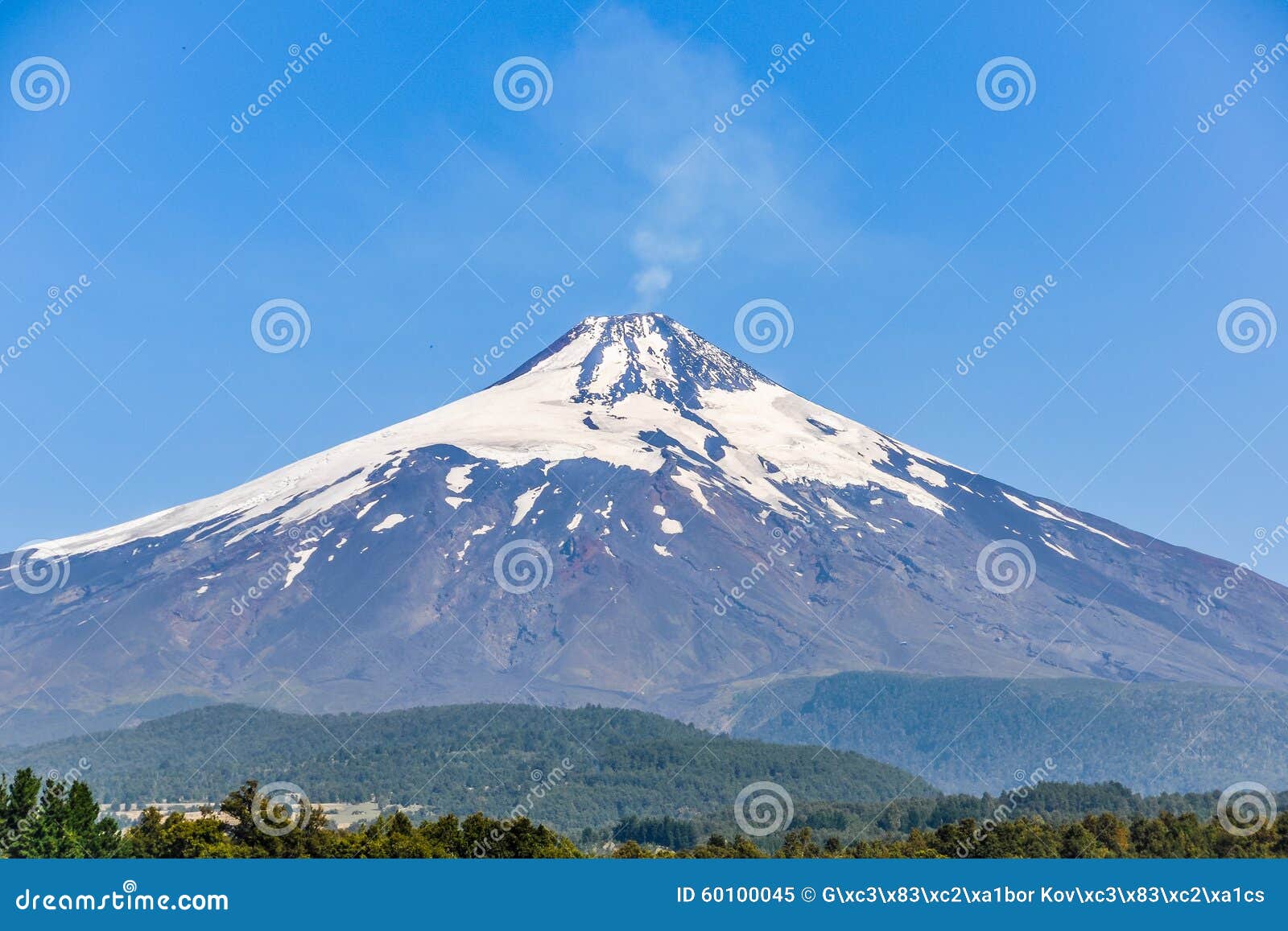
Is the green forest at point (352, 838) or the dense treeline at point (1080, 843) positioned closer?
the green forest at point (352, 838)

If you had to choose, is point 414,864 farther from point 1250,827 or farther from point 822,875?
point 1250,827

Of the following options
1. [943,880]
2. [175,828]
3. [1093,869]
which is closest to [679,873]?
[943,880]

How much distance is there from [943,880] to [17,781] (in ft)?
211

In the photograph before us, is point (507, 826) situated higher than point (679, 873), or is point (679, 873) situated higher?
point (507, 826)

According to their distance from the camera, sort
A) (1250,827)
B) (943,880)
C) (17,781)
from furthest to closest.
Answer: (1250,827) → (17,781) → (943,880)

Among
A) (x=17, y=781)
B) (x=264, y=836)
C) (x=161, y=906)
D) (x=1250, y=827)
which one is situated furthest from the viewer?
(x=1250, y=827)

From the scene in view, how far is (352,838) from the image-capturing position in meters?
112

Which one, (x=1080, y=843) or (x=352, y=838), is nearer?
(x=352, y=838)

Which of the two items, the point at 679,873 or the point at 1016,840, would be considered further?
the point at 1016,840

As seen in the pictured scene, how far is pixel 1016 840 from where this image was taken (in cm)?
11869

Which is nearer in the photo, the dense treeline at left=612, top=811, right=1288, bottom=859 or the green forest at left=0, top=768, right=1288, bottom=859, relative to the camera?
the green forest at left=0, top=768, right=1288, bottom=859

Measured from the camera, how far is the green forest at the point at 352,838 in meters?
94.2

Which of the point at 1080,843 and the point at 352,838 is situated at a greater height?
the point at 352,838

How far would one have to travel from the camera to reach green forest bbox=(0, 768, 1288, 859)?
94.2 metres
